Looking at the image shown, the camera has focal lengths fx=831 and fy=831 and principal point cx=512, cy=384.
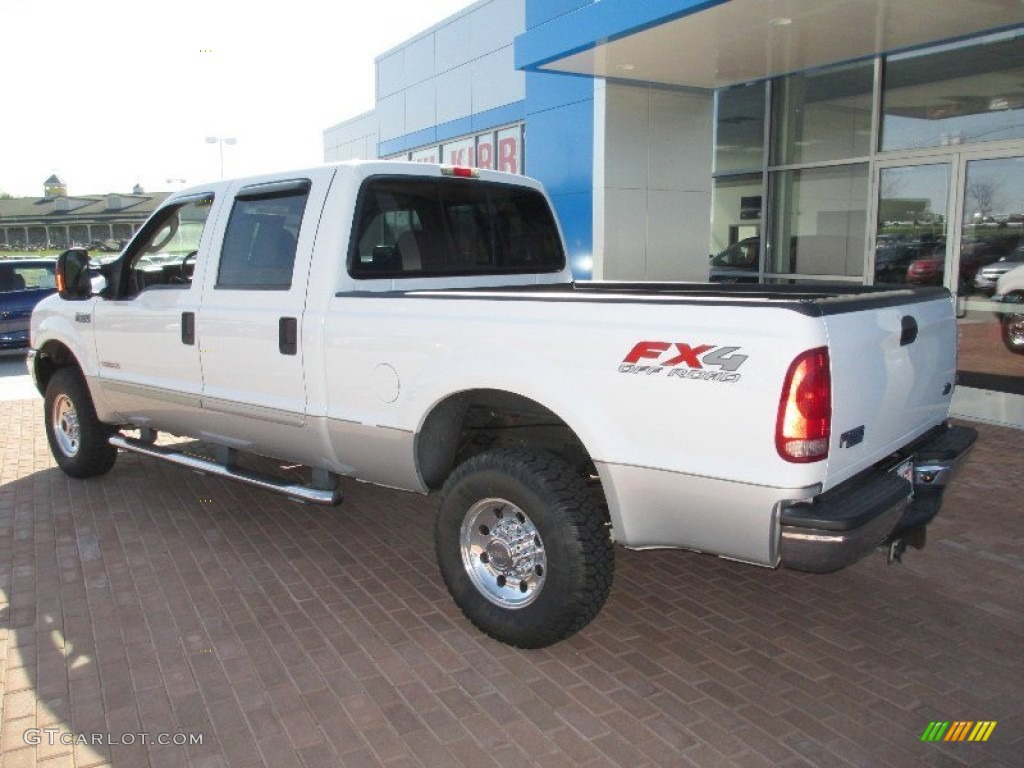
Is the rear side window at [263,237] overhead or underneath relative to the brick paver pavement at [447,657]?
overhead

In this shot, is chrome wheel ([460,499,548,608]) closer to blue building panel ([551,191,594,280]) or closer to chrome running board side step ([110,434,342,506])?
chrome running board side step ([110,434,342,506])

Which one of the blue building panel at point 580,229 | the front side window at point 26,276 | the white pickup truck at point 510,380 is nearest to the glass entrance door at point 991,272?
the blue building panel at point 580,229

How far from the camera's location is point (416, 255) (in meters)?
4.68

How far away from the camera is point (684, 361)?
2.94 metres

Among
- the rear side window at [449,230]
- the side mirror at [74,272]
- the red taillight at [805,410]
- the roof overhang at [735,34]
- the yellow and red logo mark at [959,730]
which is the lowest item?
the yellow and red logo mark at [959,730]

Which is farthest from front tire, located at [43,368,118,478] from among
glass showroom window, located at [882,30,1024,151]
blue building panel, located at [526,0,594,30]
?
glass showroom window, located at [882,30,1024,151]

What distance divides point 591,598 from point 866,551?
1073 mm

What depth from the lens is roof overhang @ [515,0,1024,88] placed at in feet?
23.5

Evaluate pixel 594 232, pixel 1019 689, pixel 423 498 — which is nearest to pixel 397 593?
pixel 423 498

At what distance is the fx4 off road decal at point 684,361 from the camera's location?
2.85 m

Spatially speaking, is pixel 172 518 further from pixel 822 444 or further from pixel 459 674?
pixel 822 444

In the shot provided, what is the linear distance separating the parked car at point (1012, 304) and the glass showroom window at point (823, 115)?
2.21m

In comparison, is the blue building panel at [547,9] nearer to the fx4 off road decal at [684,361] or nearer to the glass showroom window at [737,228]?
the glass showroom window at [737,228]

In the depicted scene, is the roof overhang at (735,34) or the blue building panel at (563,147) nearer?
the roof overhang at (735,34)
